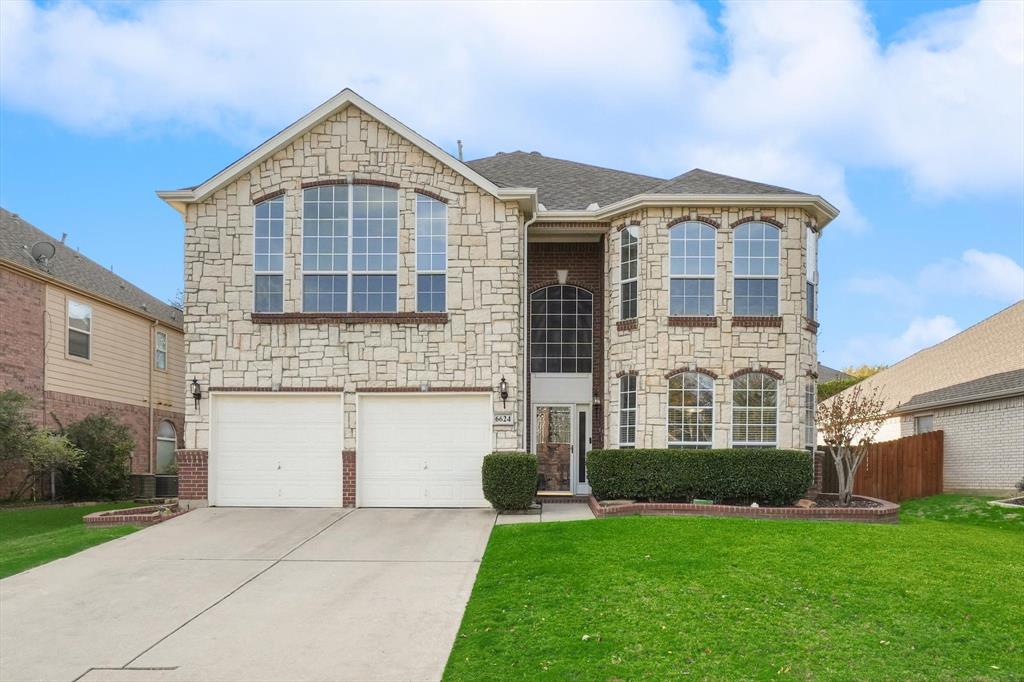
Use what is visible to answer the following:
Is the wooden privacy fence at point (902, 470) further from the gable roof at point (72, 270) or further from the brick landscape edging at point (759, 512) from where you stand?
the gable roof at point (72, 270)

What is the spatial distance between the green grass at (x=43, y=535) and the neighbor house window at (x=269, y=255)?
4.86m

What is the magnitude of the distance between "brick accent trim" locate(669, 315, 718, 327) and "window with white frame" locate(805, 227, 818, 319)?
7.00 feet

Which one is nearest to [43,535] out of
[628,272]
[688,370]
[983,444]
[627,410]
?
[627,410]

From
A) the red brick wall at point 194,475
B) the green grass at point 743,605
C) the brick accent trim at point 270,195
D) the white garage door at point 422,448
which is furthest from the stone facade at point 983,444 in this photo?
the red brick wall at point 194,475

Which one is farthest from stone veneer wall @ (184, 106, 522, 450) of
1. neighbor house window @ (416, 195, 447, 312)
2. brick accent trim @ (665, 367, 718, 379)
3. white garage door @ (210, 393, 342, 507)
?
brick accent trim @ (665, 367, 718, 379)

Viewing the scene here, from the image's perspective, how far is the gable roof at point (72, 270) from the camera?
2112cm

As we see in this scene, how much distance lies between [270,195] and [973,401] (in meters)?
16.8

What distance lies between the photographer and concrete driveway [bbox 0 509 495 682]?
8492mm

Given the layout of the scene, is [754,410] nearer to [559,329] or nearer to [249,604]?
[559,329]

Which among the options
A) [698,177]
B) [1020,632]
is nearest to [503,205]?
[698,177]

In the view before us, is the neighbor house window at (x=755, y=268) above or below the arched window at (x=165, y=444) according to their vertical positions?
above

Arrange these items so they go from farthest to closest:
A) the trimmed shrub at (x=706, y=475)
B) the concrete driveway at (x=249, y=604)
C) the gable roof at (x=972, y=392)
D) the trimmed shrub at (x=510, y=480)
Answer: the gable roof at (x=972, y=392)
the trimmed shrub at (x=706, y=475)
the trimmed shrub at (x=510, y=480)
the concrete driveway at (x=249, y=604)

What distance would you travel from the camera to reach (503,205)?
1753 cm

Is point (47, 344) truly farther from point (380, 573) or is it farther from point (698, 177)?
point (698, 177)
